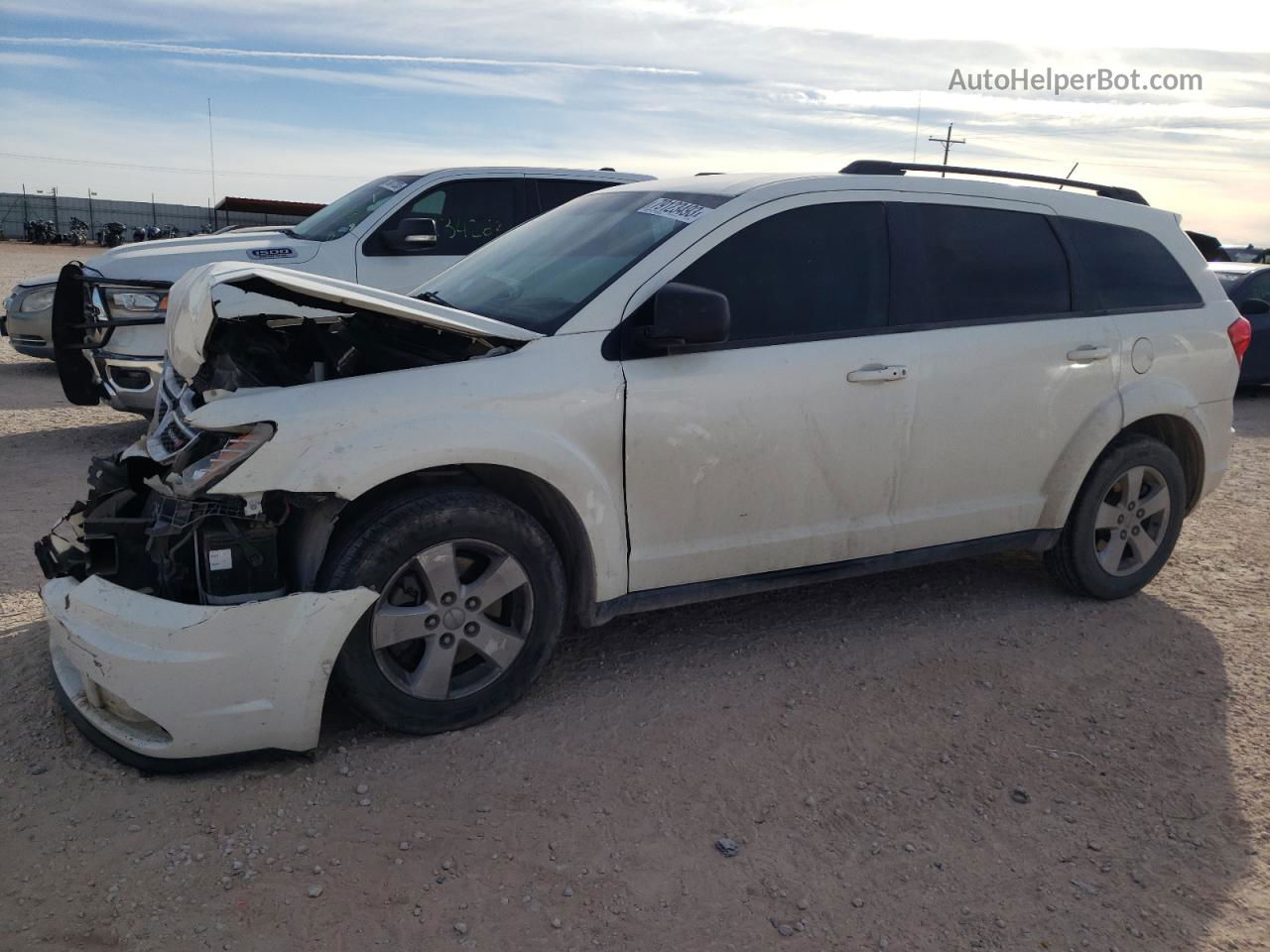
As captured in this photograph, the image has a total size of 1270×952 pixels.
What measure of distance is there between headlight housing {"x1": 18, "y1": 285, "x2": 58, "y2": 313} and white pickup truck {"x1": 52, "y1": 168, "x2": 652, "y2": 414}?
2653 millimetres

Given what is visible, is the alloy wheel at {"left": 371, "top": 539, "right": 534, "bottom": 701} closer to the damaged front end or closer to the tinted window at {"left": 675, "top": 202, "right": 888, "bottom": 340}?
the damaged front end

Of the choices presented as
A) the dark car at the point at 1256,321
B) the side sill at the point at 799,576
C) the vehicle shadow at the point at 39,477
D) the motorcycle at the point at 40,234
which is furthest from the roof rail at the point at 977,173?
the motorcycle at the point at 40,234

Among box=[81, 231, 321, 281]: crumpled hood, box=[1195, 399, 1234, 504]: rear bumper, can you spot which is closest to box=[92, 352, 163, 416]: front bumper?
box=[81, 231, 321, 281]: crumpled hood

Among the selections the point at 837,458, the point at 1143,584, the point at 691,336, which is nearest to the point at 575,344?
the point at 691,336

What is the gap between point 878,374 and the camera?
13.6 ft

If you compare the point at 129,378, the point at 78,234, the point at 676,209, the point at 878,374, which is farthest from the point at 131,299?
the point at 78,234

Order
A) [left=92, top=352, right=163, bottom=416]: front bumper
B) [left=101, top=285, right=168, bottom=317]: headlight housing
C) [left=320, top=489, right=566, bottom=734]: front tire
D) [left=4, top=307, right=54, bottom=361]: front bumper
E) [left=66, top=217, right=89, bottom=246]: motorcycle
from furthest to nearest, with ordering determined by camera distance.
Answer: [left=66, top=217, right=89, bottom=246]: motorcycle, [left=4, top=307, right=54, bottom=361]: front bumper, [left=101, top=285, right=168, bottom=317]: headlight housing, [left=92, top=352, right=163, bottom=416]: front bumper, [left=320, top=489, right=566, bottom=734]: front tire

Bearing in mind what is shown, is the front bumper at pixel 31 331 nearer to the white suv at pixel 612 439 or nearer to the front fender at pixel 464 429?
the white suv at pixel 612 439

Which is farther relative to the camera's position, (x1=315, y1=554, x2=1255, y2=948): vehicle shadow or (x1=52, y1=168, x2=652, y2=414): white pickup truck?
(x1=52, y1=168, x2=652, y2=414): white pickup truck

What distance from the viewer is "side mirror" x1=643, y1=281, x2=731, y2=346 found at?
361 cm

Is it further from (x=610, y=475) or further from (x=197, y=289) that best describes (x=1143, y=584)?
(x=197, y=289)

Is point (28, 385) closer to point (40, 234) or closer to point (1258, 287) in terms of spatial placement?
point (1258, 287)

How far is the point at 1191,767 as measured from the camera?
12.0ft

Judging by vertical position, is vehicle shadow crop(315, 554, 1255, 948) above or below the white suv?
below
